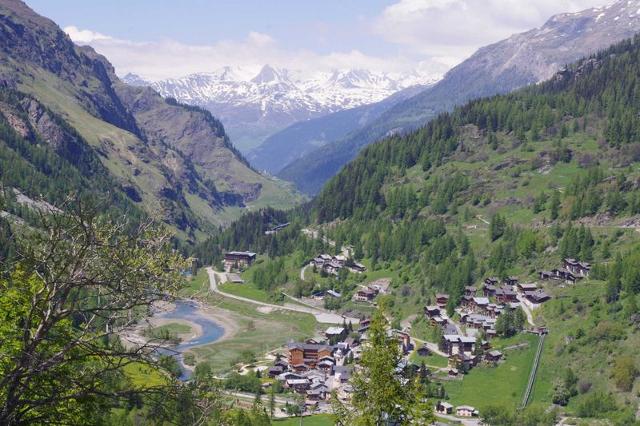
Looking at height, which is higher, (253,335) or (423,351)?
(423,351)

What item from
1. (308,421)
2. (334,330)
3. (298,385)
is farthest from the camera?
(334,330)

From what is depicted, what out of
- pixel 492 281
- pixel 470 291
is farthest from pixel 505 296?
pixel 470 291

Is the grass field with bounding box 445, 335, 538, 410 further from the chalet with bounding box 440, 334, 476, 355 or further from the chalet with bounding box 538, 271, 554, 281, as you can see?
the chalet with bounding box 538, 271, 554, 281

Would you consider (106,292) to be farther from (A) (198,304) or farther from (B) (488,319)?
(B) (488,319)

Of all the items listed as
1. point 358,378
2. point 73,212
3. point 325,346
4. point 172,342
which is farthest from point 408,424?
point 325,346

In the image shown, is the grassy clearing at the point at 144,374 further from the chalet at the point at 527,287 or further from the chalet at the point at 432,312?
the chalet at the point at 527,287

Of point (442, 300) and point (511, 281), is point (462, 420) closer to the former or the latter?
point (442, 300)
